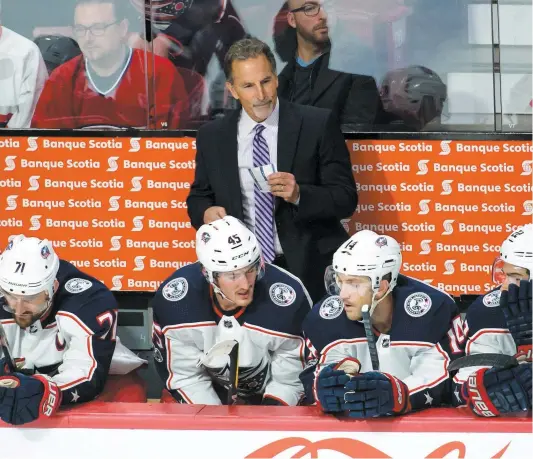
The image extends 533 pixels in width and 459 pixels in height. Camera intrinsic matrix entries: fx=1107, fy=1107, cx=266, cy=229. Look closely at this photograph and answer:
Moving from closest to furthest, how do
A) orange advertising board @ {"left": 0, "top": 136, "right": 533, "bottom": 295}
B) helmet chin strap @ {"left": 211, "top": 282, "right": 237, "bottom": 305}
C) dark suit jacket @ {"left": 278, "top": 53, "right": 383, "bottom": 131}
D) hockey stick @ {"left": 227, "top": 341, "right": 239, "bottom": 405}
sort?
hockey stick @ {"left": 227, "top": 341, "right": 239, "bottom": 405} → helmet chin strap @ {"left": 211, "top": 282, "right": 237, "bottom": 305} → dark suit jacket @ {"left": 278, "top": 53, "right": 383, "bottom": 131} → orange advertising board @ {"left": 0, "top": 136, "right": 533, "bottom": 295}

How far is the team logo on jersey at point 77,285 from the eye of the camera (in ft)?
14.8

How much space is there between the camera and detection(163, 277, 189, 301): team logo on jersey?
4594 millimetres

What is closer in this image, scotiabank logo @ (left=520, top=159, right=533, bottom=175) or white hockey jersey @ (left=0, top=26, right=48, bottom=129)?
scotiabank logo @ (left=520, top=159, right=533, bottom=175)

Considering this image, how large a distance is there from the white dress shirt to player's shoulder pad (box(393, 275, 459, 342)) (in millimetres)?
1073

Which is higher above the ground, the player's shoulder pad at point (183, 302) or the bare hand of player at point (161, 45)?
the bare hand of player at point (161, 45)

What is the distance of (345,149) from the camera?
17.4 ft

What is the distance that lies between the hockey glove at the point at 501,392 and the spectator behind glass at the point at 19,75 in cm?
323

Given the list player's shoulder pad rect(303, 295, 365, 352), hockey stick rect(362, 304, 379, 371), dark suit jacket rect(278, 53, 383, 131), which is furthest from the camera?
dark suit jacket rect(278, 53, 383, 131)

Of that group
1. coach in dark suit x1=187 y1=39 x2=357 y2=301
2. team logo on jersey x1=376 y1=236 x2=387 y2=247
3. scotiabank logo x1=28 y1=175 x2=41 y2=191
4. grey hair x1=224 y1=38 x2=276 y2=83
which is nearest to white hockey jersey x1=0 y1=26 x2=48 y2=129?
scotiabank logo x1=28 y1=175 x2=41 y2=191

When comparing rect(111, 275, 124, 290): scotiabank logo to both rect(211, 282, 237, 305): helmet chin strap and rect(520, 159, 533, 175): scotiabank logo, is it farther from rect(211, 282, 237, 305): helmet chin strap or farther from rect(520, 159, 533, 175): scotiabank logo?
rect(520, 159, 533, 175): scotiabank logo

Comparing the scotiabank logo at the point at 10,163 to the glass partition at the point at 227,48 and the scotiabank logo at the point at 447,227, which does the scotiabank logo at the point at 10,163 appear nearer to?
the glass partition at the point at 227,48

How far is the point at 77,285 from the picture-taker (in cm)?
454

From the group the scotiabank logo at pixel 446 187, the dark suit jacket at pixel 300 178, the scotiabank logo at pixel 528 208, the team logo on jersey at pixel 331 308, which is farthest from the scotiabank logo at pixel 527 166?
the team logo on jersey at pixel 331 308

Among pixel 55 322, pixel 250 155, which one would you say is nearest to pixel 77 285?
pixel 55 322
